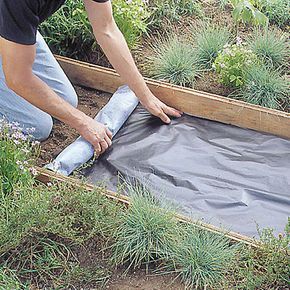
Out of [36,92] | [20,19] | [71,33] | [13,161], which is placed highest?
[20,19]

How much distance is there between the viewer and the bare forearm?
3.51 meters

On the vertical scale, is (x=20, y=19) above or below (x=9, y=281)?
above

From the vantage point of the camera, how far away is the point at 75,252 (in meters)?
2.83

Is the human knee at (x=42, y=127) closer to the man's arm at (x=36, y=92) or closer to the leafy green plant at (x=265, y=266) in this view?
the man's arm at (x=36, y=92)

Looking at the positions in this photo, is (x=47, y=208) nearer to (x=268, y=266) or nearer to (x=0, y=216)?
(x=0, y=216)

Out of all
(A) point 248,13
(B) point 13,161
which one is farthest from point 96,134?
(A) point 248,13

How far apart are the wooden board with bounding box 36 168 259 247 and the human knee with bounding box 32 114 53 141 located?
0.48m

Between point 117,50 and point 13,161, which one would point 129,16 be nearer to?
point 117,50

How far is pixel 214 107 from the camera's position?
12.4 ft

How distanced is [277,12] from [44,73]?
198 cm

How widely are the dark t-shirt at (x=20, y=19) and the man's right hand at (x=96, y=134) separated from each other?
0.60 m

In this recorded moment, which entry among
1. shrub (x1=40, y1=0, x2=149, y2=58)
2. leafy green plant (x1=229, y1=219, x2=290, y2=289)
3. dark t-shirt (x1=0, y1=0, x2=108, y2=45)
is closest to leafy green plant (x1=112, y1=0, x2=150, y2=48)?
shrub (x1=40, y1=0, x2=149, y2=58)

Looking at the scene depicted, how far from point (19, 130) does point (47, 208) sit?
416 mm

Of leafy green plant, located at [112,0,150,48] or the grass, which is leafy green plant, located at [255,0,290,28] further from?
the grass
